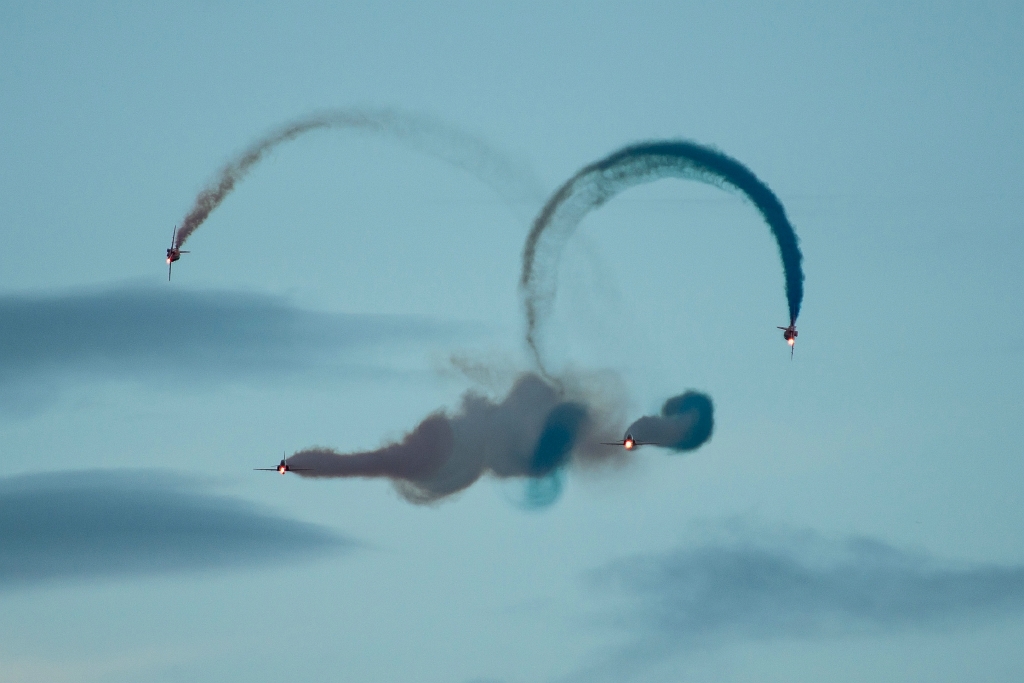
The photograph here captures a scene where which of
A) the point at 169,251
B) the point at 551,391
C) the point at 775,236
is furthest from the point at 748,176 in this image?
the point at 169,251

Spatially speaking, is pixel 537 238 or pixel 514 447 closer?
pixel 537 238

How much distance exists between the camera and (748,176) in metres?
167

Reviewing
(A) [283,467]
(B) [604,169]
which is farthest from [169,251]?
(B) [604,169]

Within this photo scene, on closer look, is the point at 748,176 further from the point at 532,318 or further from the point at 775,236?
the point at 532,318

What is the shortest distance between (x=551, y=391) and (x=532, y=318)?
12234 mm

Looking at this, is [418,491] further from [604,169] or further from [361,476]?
[604,169]

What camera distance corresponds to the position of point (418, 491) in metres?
189

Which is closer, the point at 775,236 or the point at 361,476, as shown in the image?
the point at 775,236

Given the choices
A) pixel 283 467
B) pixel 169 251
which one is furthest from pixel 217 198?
pixel 283 467

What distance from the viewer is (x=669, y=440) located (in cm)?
18512

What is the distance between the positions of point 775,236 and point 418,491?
3568 centimetres

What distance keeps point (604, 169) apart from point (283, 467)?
32295 millimetres

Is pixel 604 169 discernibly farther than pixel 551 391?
No

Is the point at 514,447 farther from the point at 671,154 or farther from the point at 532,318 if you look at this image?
the point at 671,154
